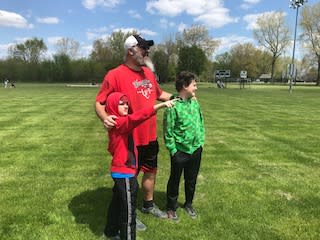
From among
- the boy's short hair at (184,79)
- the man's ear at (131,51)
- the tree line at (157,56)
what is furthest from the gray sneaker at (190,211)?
the tree line at (157,56)

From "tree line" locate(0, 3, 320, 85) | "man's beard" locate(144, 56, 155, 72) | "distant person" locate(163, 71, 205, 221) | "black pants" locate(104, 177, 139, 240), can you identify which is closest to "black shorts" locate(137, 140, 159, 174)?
"distant person" locate(163, 71, 205, 221)

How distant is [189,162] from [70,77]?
90.7 meters

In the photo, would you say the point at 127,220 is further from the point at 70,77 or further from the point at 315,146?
the point at 70,77

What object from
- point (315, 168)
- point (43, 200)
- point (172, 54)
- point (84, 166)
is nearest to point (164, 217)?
point (43, 200)

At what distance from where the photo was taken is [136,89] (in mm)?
4387

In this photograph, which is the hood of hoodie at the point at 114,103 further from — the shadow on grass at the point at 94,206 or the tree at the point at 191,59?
the tree at the point at 191,59

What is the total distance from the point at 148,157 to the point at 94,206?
3.67 ft

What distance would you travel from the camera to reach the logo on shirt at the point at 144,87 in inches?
173

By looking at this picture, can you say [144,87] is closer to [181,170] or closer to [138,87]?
[138,87]

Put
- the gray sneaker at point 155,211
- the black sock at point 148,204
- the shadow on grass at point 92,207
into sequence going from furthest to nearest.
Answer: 1. the black sock at point 148,204
2. the gray sneaker at point 155,211
3. the shadow on grass at point 92,207

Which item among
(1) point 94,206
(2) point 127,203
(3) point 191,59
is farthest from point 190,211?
(3) point 191,59

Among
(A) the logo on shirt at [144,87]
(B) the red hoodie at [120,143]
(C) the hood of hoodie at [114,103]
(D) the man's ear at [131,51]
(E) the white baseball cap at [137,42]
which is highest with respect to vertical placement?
(E) the white baseball cap at [137,42]

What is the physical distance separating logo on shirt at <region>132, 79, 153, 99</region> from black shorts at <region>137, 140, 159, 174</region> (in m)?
0.59

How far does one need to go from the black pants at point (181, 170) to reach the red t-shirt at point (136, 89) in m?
0.39
